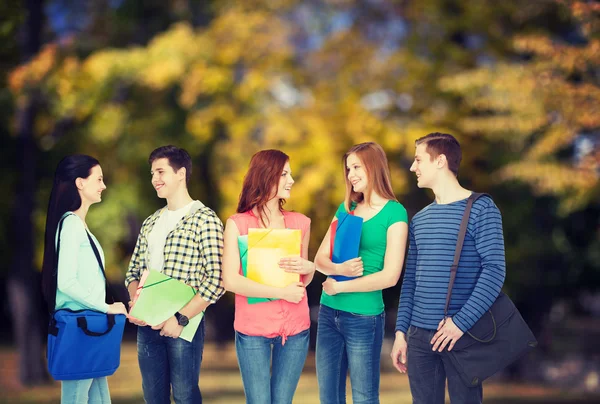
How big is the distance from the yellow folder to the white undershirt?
520mm

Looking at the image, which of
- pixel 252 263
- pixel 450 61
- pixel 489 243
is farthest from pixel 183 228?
pixel 450 61

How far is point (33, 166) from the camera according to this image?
16.3 m

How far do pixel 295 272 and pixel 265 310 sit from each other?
0.29 metres

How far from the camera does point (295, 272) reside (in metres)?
4.74

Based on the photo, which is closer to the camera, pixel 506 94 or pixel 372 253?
pixel 372 253

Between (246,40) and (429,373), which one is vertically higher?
(246,40)

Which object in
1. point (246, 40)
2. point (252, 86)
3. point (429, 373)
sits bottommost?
point (429, 373)

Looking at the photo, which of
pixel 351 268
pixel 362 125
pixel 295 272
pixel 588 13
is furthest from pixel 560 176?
pixel 295 272

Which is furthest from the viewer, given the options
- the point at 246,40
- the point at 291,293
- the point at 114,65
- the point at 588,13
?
the point at 246,40

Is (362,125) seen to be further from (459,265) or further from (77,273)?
(77,273)

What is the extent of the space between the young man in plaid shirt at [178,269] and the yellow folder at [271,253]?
0.76ft

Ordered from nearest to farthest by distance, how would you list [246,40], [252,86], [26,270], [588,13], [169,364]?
1. [169,364]
2. [588,13]
3. [26,270]
4. [252,86]
5. [246,40]

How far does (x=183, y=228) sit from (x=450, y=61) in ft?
45.6

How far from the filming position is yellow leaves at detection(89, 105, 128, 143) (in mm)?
17312
